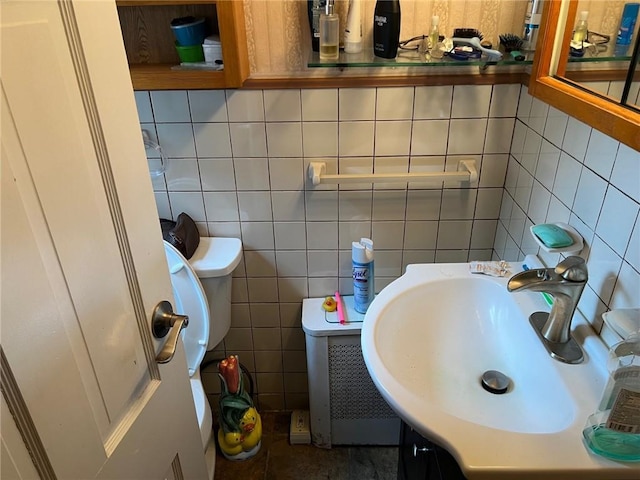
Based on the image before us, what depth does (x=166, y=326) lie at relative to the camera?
2.77ft

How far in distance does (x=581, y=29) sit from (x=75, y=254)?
1.14m

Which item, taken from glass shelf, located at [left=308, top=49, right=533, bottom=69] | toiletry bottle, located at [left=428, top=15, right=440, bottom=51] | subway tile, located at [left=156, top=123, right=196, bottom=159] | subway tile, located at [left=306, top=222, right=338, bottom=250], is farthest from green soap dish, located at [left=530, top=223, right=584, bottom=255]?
subway tile, located at [left=156, top=123, right=196, bottom=159]

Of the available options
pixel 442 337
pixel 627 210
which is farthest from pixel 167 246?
pixel 627 210

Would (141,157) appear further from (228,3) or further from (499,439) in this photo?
(499,439)

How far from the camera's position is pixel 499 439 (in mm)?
845

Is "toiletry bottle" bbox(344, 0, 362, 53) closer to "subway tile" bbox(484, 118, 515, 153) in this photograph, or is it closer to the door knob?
"subway tile" bbox(484, 118, 515, 153)

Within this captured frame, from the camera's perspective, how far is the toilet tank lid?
153 centimetres

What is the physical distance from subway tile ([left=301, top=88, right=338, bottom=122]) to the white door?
2.43ft

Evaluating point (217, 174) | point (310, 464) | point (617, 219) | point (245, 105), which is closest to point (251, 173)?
point (217, 174)

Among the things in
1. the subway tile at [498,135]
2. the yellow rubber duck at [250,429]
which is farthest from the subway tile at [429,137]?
the yellow rubber duck at [250,429]

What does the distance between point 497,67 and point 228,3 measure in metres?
0.75

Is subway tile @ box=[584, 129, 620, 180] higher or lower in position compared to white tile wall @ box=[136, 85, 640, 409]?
higher

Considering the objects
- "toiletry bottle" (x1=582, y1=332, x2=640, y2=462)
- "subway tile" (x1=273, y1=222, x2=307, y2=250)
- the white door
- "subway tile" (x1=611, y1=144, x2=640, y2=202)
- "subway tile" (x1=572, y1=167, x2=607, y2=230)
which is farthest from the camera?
"subway tile" (x1=273, y1=222, x2=307, y2=250)

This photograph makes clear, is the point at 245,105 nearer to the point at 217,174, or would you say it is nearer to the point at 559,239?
the point at 217,174
